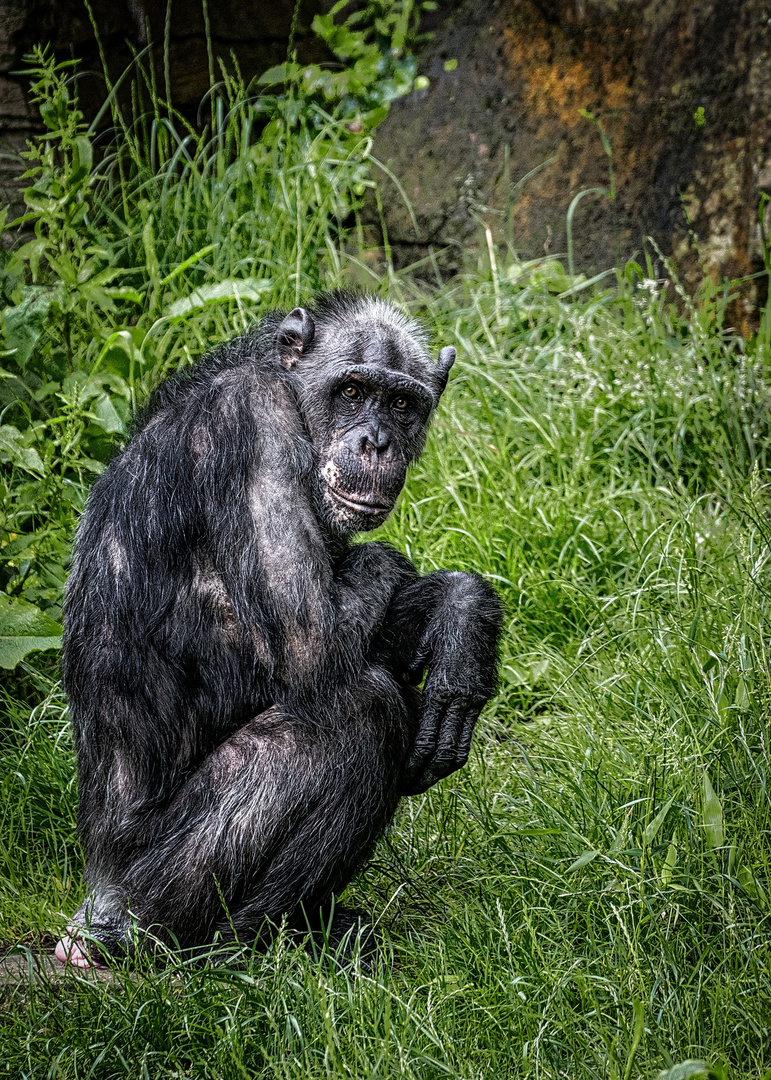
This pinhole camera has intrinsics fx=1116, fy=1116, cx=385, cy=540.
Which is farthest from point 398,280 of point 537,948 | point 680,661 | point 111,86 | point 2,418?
point 537,948

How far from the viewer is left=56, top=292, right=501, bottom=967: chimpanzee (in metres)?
3.03

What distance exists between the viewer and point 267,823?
3000 mm

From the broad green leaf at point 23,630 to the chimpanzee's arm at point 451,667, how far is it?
1646mm

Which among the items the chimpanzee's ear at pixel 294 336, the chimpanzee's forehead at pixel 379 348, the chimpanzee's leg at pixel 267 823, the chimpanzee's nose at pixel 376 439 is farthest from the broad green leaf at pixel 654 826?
the chimpanzee's ear at pixel 294 336

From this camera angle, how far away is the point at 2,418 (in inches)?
202

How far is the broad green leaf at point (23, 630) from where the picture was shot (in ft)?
14.0

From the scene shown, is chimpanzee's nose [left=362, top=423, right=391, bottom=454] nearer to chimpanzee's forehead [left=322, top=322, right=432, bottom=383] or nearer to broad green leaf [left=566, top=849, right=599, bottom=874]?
chimpanzee's forehead [left=322, top=322, right=432, bottom=383]

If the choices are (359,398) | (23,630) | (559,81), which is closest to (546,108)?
(559,81)

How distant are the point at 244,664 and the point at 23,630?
154 centimetres

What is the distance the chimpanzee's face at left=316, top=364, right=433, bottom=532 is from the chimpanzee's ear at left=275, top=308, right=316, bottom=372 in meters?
0.21

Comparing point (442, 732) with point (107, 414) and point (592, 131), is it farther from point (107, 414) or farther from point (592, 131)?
point (592, 131)

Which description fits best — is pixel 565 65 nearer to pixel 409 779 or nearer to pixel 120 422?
pixel 120 422

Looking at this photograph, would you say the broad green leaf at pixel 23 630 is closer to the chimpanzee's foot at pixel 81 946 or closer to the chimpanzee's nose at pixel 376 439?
the chimpanzee's foot at pixel 81 946

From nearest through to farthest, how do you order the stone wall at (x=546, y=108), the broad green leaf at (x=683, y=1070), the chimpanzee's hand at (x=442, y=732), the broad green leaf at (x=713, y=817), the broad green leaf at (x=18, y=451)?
the broad green leaf at (x=683, y=1070) → the broad green leaf at (x=713, y=817) → the chimpanzee's hand at (x=442, y=732) → the broad green leaf at (x=18, y=451) → the stone wall at (x=546, y=108)
